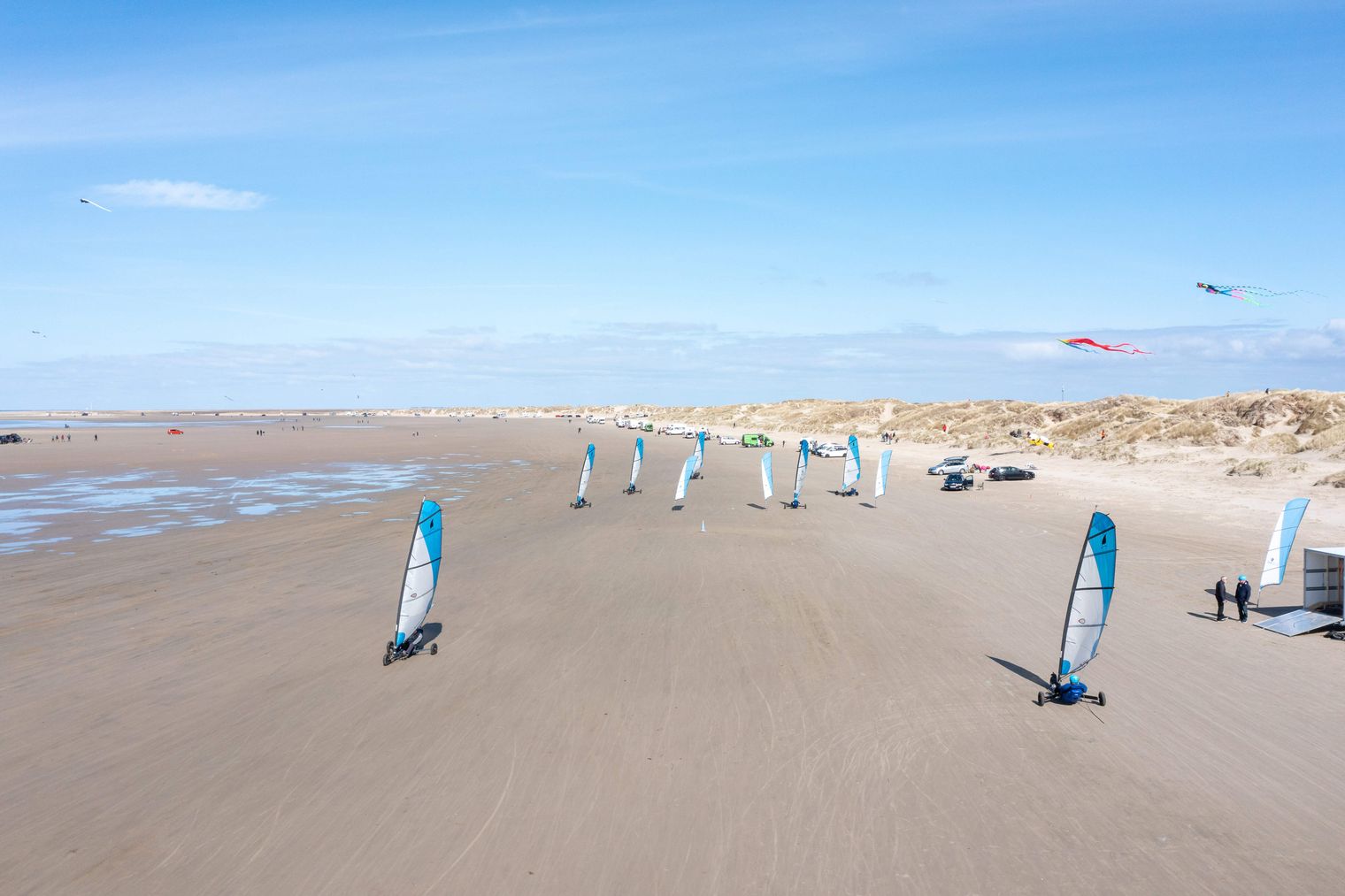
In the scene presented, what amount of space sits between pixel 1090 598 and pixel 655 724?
804cm

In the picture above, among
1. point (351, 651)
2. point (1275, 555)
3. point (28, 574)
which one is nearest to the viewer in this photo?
point (351, 651)

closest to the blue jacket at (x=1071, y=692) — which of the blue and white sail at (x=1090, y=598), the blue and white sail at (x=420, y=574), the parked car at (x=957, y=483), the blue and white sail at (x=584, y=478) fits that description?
the blue and white sail at (x=1090, y=598)

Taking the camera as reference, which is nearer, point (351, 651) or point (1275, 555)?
point (351, 651)

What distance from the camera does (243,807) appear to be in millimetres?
9875

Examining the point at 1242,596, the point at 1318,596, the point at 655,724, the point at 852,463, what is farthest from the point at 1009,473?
the point at 655,724

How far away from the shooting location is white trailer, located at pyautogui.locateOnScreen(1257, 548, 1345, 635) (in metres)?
17.1

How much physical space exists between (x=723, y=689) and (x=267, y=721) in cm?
798

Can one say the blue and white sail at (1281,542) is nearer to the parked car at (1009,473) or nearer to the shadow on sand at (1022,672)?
the shadow on sand at (1022,672)

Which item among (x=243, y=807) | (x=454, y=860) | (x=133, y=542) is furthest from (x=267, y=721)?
(x=133, y=542)

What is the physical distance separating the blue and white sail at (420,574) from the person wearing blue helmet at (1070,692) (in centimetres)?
1254

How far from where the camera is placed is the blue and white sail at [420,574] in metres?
15.0

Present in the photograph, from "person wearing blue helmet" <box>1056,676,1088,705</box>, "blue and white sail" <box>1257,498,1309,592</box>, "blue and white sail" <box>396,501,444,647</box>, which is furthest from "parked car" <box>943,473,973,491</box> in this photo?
"blue and white sail" <box>396,501,444,647</box>

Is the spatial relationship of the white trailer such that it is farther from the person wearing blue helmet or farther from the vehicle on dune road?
the vehicle on dune road

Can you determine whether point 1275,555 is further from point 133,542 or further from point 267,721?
point 133,542
